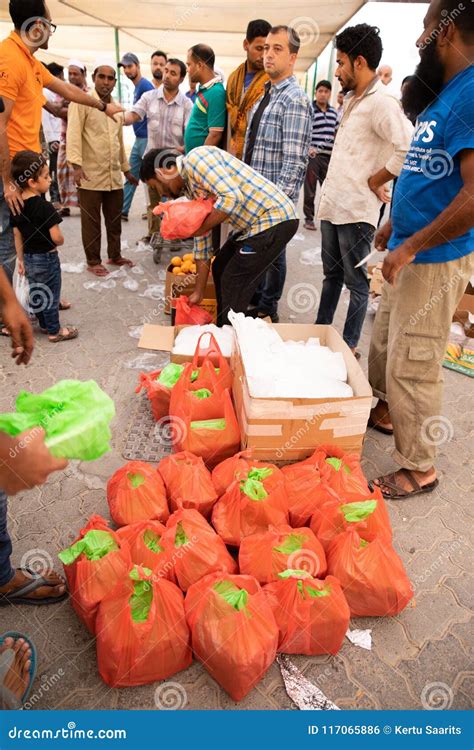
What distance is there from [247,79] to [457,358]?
256 centimetres

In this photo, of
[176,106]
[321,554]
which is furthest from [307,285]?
[321,554]

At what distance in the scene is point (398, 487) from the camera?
241 cm

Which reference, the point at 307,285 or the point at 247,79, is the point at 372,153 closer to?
the point at 247,79

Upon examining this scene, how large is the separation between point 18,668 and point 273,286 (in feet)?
9.89

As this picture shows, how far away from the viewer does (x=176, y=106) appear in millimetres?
5035

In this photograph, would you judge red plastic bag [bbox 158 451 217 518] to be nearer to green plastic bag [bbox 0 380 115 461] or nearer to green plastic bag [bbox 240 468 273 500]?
green plastic bag [bbox 240 468 273 500]

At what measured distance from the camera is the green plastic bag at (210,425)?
7.48ft

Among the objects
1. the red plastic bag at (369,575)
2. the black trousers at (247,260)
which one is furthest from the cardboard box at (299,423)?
the black trousers at (247,260)

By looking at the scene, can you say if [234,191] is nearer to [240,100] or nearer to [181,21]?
[240,100]

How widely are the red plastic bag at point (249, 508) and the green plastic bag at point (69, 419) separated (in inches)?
28.3

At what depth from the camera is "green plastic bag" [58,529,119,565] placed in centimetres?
166

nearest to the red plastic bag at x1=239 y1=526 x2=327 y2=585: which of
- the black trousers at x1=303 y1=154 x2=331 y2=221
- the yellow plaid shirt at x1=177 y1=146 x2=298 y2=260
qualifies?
the yellow plaid shirt at x1=177 y1=146 x2=298 y2=260

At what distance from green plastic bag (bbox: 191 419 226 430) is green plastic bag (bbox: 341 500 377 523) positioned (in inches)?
27.0

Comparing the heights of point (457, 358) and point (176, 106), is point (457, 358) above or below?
below
